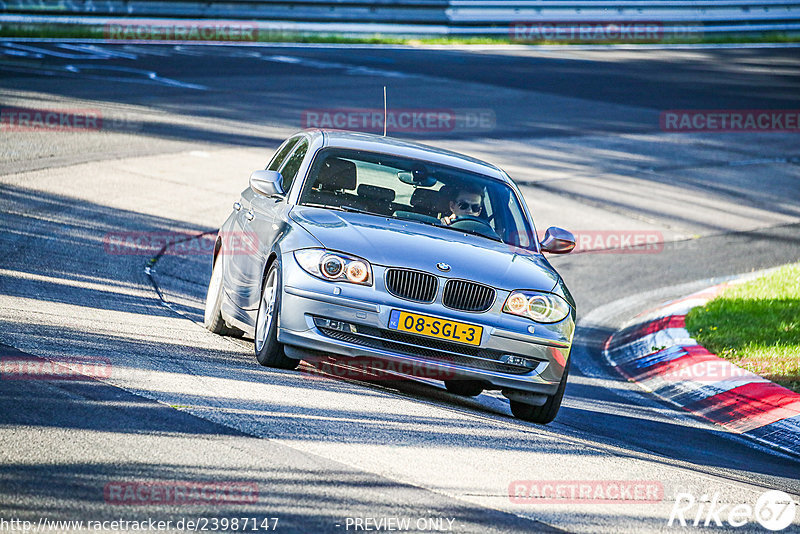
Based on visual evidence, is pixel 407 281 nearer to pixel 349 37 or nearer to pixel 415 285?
pixel 415 285

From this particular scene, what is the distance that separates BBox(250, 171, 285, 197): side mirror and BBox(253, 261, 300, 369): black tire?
28.6 inches

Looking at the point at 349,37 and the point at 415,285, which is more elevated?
the point at 415,285

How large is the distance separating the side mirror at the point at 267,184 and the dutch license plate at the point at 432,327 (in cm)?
168

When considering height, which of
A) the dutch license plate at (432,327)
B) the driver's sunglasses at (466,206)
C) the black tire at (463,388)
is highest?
the driver's sunglasses at (466,206)

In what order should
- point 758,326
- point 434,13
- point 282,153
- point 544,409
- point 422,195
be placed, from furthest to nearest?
point 434,13 < point 758,326 < point 282,153 < point 422,195 < point 544,409

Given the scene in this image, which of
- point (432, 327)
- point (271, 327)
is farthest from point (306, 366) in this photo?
point (432, 327)

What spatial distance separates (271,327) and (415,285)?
0.96 metres

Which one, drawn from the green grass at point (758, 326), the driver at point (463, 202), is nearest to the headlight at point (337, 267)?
the driver at point (463, 202)

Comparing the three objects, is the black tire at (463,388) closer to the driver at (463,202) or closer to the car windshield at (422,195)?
the car windshield at (422,195)

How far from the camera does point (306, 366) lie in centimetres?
788

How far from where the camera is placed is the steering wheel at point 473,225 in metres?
7.95

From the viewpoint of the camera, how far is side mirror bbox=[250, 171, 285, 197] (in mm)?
7996

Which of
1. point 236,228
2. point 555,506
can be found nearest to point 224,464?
point 555,506

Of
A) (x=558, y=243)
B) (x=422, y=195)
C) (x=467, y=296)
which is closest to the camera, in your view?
(x=467, y=296)
